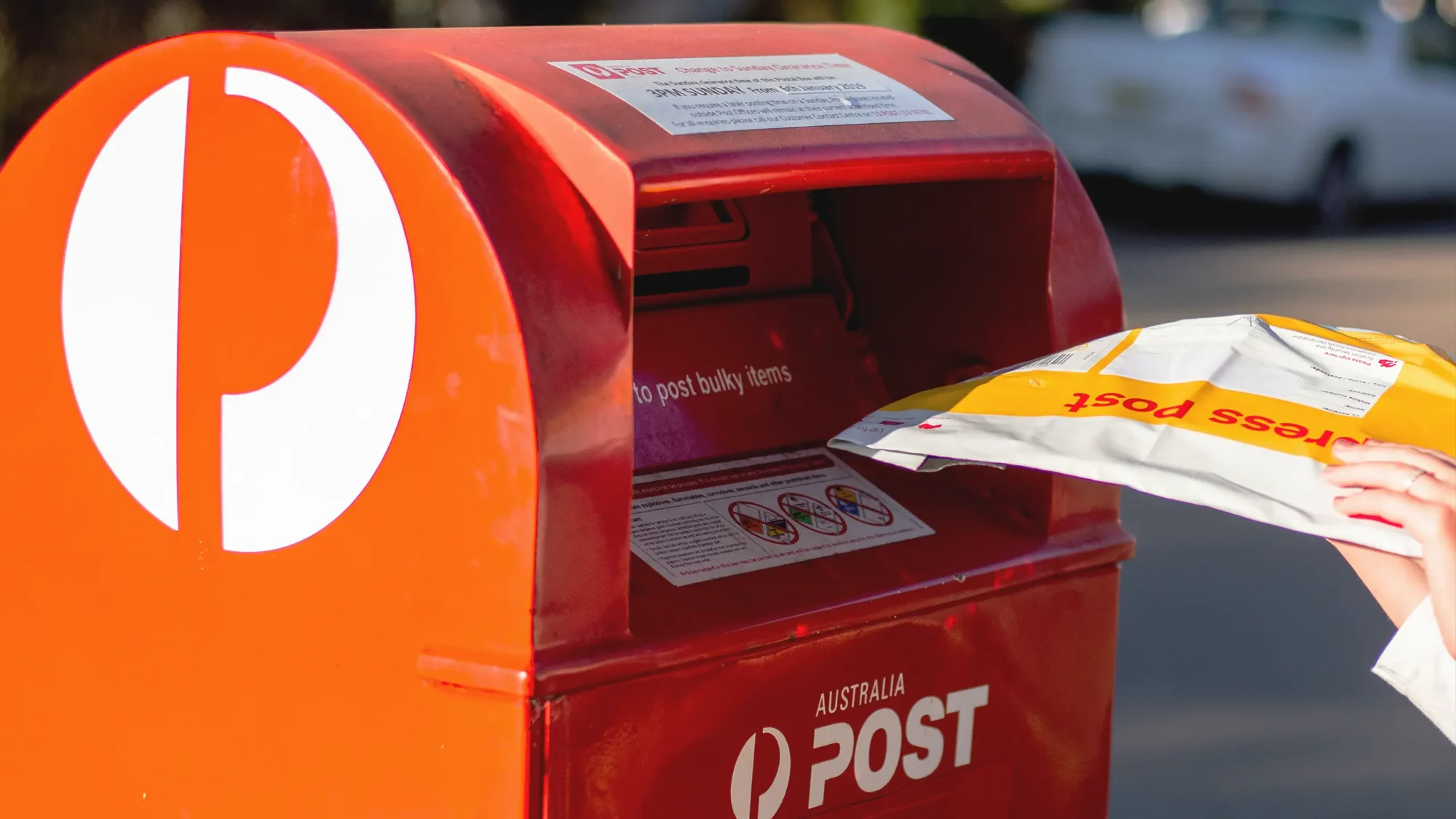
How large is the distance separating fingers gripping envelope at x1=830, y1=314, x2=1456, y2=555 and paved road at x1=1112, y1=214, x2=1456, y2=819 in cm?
215

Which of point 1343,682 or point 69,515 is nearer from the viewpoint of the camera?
point 69,515

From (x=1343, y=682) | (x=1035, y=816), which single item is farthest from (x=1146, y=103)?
(x=1035, y=816)

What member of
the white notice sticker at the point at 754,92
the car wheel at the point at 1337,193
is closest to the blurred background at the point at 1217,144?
the car wheel at the point at 1337,193

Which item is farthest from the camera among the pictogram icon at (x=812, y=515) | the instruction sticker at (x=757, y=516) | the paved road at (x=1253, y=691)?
the paved road at (x=1253, y=691)

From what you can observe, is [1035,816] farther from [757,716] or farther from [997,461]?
[997,461]

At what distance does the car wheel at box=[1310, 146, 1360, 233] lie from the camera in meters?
10.5

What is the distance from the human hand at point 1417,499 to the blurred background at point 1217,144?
3.14 m

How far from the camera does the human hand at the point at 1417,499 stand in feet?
4.75

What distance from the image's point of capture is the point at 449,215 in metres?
1.64

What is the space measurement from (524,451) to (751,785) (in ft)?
1.75

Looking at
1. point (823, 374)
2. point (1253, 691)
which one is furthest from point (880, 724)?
point (1253, 691)

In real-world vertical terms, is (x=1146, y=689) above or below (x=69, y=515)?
below

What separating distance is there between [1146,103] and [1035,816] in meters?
8.53

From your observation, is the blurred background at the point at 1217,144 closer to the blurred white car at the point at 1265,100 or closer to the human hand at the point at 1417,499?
the blurred white car at the point at 1265,100
